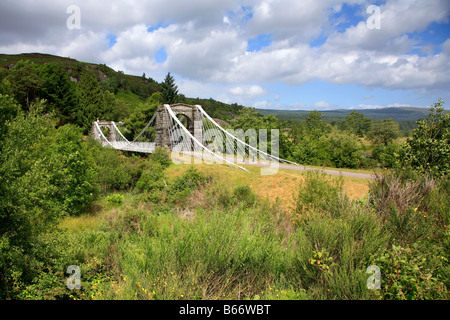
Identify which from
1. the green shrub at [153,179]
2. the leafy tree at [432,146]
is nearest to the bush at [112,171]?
the green shrub at [153,179]

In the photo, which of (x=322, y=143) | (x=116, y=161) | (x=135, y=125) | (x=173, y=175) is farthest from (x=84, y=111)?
(x=322, y=143)

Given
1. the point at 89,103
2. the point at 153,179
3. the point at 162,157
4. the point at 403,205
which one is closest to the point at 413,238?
the point at 403,205

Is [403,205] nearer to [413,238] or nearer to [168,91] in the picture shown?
[413,238]

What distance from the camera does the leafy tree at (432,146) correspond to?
783 cm

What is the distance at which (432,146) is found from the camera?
801 centimetres

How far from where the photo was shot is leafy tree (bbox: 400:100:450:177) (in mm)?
7828

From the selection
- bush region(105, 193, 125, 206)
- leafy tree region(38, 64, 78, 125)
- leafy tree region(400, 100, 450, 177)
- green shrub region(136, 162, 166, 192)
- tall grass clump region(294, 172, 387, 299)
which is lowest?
bush region(105, 193, 125, 206)

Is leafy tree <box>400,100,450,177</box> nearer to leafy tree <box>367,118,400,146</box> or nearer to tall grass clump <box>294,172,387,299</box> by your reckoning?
tall grass clump <box>294,172,387,299</box>

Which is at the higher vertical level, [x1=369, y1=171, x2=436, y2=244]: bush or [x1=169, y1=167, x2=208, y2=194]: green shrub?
[x1=369, y1=171, x2=436, y2=244]: bush

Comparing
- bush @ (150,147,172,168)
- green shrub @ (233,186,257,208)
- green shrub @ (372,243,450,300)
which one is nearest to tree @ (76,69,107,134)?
bush @ (150,147,172,168)

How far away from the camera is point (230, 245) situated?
430 centimetres

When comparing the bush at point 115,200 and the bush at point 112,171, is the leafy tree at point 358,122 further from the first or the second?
the bush at point 115,200
